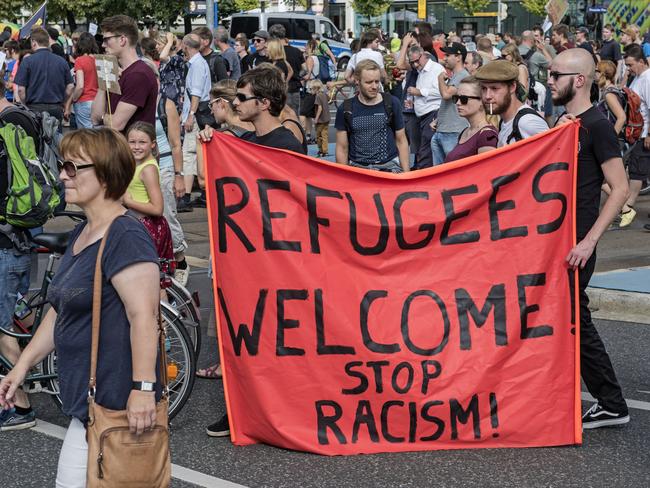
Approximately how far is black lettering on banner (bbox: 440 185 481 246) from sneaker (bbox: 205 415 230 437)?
4.46ft

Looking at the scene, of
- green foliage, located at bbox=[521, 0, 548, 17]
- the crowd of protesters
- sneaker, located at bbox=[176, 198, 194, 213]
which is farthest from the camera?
green foliage, located at bbox=[521, 0, 548, 17]

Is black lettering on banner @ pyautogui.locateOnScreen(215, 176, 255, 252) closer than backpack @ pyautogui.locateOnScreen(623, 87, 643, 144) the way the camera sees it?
Yes

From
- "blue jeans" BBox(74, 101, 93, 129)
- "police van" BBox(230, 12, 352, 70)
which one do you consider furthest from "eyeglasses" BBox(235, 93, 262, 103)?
"police van" BBox(230, 12, 352, 70)

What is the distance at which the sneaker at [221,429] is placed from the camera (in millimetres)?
5512

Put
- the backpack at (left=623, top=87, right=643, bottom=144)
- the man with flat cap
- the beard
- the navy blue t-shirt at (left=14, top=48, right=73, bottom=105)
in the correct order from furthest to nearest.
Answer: the navy blue t-shirt at (left=14, top=48, right=73, bottom=105) → the backpack at (left=623, top=87, right=643, bottom=144) → the man with flat cap → the beard

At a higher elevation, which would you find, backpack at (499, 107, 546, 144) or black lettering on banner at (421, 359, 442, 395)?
backpack at (499, 107, 546, 144)

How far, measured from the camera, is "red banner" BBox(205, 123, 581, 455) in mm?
5250

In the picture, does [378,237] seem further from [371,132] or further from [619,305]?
[619,305]

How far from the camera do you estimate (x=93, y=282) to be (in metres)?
3.39

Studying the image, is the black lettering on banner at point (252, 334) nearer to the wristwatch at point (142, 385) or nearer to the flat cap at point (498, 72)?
the flat cap at point (498, 72)

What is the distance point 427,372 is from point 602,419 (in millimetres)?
971

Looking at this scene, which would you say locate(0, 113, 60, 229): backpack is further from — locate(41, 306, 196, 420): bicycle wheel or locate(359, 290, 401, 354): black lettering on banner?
locate(359, 290, 401, 354): black lettering on banner

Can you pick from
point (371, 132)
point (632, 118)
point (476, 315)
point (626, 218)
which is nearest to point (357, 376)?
point (476, 315)

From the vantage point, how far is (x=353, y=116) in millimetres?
8453
